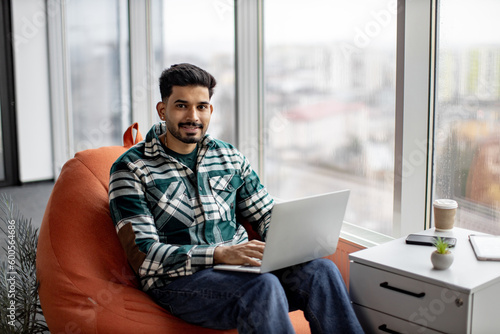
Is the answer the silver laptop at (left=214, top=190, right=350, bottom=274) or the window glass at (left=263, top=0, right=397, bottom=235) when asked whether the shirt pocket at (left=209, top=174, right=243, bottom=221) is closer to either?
the silver laptop at (left=214, top=190, right=350, bottom=274)

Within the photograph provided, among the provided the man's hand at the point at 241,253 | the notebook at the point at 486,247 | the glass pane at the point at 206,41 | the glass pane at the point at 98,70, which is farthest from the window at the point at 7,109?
the notebook at the point at 486,247

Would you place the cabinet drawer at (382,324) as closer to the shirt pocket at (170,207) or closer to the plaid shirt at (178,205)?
the plaid shirt at (178,205)

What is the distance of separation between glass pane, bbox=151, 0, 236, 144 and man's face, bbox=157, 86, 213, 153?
3.79 feet

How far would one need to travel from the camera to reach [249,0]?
9.48 feet

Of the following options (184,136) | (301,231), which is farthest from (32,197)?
Answer: (301,231)

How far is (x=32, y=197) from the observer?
16.5 feet

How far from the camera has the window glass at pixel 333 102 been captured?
2.23 meters

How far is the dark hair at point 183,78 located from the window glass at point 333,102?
0.75 m

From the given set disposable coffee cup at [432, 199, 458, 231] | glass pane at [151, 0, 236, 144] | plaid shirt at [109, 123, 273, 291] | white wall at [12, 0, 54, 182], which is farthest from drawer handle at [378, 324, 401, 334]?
white wall at [12, 0, 54, 182]

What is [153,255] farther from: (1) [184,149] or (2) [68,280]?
(1) [184,149]

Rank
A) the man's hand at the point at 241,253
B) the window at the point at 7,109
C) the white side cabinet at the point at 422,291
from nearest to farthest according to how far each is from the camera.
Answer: the white side cabinet at the point at 422,291, the man's hand at the point at 241,253, the window at the point at 7,109

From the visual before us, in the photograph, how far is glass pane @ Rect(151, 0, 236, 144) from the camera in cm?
319

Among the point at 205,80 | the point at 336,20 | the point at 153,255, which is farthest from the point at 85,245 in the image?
the point at 336,20

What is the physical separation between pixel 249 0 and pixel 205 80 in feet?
3.65
